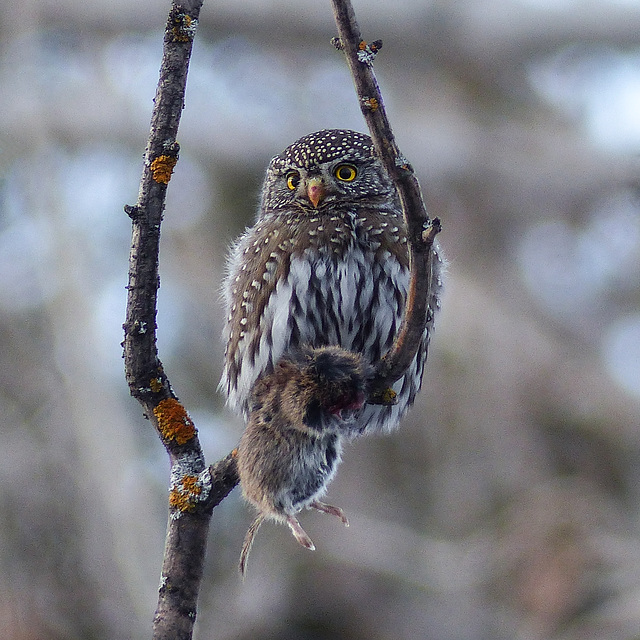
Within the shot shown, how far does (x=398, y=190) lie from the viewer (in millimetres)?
2557

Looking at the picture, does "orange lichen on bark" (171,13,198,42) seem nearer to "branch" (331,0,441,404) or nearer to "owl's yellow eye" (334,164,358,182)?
"branch" (331,0,441,404)

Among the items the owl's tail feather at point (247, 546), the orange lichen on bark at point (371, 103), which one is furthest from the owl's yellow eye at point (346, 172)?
the orange lichen on bark at point (371, 103)

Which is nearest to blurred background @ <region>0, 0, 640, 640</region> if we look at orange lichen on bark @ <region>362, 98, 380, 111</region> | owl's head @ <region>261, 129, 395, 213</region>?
owl's head @ <region>261, 129, 395, 213</region>

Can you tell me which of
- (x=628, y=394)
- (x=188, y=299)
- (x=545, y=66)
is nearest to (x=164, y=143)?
(x=628, y=394)

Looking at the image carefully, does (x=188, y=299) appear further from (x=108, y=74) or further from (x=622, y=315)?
(x=622, y=315)

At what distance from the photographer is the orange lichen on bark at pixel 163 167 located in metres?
2.53

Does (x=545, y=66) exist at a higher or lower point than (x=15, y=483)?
higher

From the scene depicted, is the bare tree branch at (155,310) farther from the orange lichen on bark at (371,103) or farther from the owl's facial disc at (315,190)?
the owl's facial disc at (315,190)

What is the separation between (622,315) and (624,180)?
5.63ft

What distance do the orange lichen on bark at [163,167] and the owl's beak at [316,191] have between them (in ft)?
4.99

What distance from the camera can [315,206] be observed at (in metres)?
4.07

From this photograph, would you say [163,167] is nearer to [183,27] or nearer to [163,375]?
[183,27]

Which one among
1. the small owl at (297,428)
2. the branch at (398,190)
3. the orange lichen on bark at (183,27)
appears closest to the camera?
the branch at (398,190)

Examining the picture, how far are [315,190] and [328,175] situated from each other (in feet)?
0.55
